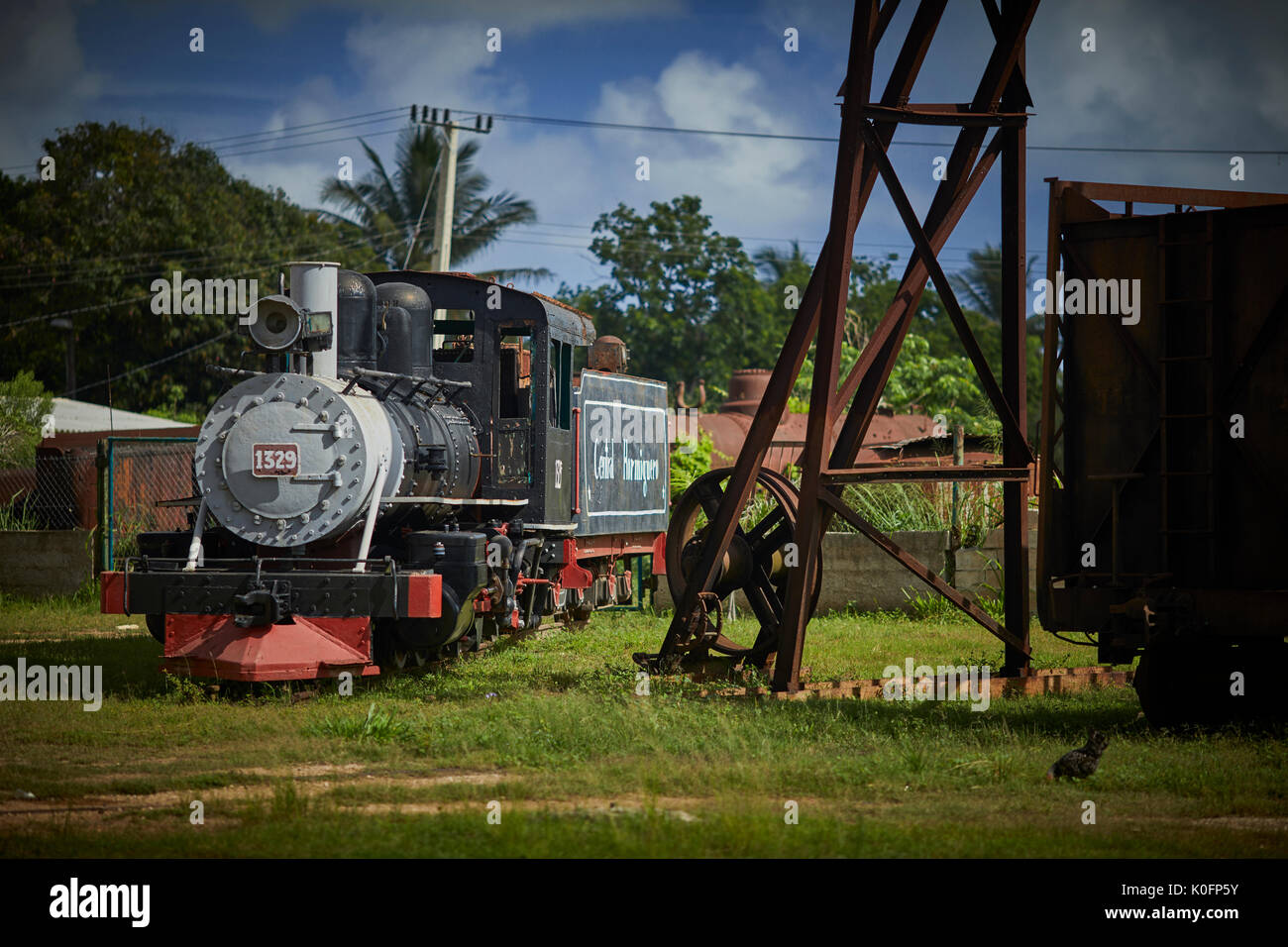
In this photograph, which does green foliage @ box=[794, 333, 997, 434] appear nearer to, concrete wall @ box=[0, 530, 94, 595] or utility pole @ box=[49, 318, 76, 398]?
utility pole @ box=[49, 318, 76, 398]

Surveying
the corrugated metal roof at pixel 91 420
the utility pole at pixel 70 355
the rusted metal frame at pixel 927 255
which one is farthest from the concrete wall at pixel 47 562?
the utility pole at pixel 70 355

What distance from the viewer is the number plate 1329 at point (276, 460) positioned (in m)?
9.70

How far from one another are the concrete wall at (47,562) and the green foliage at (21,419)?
414 centimetres

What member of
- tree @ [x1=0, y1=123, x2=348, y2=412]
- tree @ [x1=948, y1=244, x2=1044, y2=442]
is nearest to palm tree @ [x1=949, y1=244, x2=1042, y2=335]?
tree @ [x1=948, y1=244, x2=1044, y2=442]

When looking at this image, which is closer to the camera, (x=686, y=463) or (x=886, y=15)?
(x=886, y=15)

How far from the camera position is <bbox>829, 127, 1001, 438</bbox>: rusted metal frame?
32.8 ft

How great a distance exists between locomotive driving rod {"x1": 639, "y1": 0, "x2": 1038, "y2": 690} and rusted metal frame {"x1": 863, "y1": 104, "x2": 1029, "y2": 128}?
1 centimetres

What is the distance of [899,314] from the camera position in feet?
32.9

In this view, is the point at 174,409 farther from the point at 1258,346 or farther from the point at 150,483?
the point at 1258,346

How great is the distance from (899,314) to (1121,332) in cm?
190
